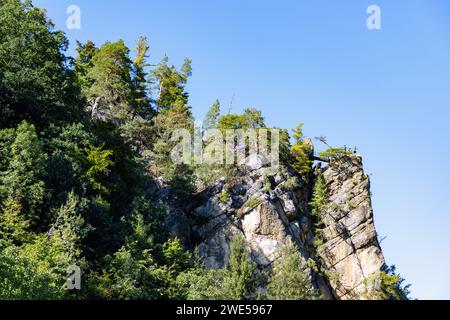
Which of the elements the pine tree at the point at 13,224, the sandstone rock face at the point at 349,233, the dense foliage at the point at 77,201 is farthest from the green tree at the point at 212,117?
the pine tree at the point at 13,224

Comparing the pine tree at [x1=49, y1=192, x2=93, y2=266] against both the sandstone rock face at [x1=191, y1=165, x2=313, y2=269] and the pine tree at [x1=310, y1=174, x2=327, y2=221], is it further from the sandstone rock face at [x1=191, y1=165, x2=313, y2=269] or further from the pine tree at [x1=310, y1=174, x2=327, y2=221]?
the pine tree at [x1=310, y1=174, x2=327, y2=221]

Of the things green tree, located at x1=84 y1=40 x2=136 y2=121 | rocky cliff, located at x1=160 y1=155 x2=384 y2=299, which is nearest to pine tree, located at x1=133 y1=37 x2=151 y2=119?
green tree, located at x1=84 y1=40 x2=136 y2=121

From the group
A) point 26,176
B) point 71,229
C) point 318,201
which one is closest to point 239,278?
point 71,229

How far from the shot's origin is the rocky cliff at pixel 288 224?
37.1 metres

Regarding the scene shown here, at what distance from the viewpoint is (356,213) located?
44156mm

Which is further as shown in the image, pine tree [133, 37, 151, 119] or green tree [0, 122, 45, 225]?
pine tree [133, 37, 151, 119]

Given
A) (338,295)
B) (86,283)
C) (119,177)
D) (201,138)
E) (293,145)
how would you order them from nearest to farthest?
(86,283), (119,177), (338,295), (201,138), (293,145)

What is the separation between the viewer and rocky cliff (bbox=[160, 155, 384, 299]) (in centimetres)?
3706

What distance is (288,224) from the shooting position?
128 feet

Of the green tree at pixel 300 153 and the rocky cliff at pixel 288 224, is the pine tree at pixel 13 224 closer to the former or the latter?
the rocky cliff at pixel 288 224
